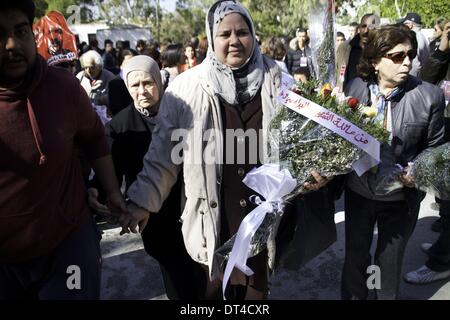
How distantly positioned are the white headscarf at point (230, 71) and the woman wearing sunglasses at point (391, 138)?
0.72 meters

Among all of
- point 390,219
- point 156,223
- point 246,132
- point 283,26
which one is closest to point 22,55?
point 246,132

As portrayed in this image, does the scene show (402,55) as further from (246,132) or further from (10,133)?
(10,133)

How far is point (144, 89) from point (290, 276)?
6.39 ft

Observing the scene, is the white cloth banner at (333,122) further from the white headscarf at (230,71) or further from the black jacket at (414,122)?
the black jacket at (414,122)

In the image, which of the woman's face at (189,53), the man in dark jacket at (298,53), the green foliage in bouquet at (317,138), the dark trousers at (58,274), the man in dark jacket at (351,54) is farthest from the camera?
the man in dark jacket at (298,53)

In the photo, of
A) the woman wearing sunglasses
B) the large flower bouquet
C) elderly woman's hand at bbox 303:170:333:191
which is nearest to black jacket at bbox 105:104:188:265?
elderly woman's hand at bbox 303:170:333:191

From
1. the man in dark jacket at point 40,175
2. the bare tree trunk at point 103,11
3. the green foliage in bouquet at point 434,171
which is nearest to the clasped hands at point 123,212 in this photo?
the man in dark jacket at point 40,175

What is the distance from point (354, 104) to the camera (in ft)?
5.84

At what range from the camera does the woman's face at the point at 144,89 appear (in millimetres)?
2395

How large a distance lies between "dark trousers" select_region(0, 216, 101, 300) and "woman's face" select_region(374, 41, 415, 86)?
1.78 m

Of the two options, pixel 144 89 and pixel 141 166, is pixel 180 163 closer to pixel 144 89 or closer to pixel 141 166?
pixel 141 166

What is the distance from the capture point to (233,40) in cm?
186

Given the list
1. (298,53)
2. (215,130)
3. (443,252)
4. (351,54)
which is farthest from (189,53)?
(215,130)

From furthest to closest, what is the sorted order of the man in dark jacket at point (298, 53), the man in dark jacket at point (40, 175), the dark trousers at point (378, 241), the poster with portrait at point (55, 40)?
the man in dark jacket at point (298, 53), the poster with portrait at point (55, 40), the dark trousers at point (378, 241), the man in dark jacket at point (40, 175)
